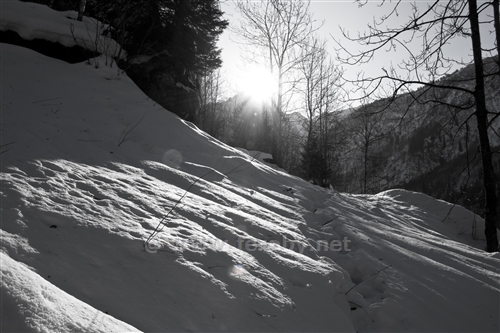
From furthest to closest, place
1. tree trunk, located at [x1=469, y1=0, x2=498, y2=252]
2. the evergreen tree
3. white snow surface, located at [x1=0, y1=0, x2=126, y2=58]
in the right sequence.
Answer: the evergreen tree → white snow surface, located at [x1=0, y1=0, x2=126, y2=58] → tree trunk, located at [x1=469, y1=0, x2=498, y2=252]

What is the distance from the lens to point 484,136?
175 inches

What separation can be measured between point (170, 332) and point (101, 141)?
2965mm

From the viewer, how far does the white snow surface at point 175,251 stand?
125 cm

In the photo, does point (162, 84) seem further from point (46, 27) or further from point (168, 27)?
point (46, 27)

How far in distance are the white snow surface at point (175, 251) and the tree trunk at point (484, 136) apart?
145cm

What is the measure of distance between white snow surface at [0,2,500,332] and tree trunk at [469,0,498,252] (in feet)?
4.74

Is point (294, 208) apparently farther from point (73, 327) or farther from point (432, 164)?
point (432, 164)

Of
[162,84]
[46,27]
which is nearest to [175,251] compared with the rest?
[46,27]

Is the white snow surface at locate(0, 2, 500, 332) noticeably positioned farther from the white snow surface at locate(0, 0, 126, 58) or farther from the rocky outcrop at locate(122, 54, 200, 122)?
the rocky outcrop at locate(122, 54, 200, 122)

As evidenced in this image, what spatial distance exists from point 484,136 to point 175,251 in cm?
517

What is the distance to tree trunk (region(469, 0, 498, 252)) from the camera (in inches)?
171

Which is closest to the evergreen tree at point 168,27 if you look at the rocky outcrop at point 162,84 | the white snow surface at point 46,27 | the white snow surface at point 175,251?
the rocky outcrop at point 162,84

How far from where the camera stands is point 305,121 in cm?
2022

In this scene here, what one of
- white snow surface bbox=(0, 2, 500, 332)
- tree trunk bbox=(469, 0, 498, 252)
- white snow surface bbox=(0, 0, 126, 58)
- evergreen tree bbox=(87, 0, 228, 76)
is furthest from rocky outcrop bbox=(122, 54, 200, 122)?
tree trunk bbox=(469, 0, 498, 252)
